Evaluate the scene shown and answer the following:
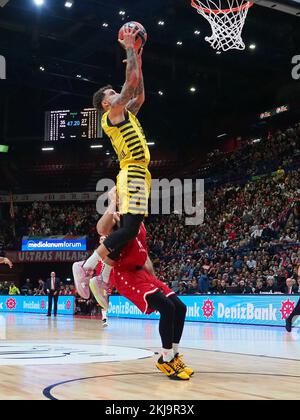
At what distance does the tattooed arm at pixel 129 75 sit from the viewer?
5453mm

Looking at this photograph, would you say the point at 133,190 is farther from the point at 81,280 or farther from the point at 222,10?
the point at 222,10

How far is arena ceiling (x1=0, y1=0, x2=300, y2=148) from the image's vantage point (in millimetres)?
21844

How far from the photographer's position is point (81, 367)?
6.46 metres

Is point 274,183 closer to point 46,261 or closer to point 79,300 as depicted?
point 79,300

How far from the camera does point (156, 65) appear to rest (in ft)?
92.7

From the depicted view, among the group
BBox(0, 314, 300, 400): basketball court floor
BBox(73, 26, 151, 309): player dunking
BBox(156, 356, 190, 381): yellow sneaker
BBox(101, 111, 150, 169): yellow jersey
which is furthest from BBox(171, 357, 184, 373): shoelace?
BBox(101, 111, 150, 169): yellow jersey

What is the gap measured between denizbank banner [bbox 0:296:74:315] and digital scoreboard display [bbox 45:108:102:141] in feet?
28.0

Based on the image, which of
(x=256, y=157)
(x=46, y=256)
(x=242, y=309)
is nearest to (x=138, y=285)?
(x=242, y=309)

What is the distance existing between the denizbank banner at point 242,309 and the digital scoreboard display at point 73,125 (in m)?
13.1

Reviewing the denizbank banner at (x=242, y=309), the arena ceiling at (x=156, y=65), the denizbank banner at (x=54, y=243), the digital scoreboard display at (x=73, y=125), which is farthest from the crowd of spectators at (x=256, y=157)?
the denizbank banner at (x=242, y=309)

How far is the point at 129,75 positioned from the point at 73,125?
2615cm

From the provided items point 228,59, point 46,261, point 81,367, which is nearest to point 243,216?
point 228,59

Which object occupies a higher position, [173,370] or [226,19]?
[226,19]

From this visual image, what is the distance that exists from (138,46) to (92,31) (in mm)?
19493
